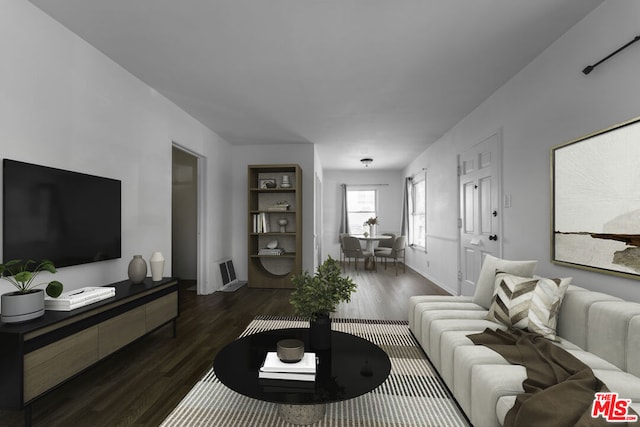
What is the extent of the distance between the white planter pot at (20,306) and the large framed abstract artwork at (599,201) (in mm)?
3558

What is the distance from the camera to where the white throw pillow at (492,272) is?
248 centimetres

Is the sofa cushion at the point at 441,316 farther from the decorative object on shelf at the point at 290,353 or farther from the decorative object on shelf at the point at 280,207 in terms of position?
the decorative object on shelf at the point at 280,207

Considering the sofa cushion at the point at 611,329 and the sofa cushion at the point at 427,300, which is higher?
the sofa cushion at the point at 611,329

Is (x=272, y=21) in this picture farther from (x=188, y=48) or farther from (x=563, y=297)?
(x=563, y=297)

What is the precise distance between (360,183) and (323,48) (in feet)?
22.0

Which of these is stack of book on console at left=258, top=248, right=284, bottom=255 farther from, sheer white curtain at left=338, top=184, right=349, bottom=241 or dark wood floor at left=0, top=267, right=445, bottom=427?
sheer white curtain at left=338, top=184, right=349, bottom=241

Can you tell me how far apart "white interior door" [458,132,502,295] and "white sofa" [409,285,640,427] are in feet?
5.35

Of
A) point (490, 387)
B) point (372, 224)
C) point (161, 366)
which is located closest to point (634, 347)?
point (490, 387)

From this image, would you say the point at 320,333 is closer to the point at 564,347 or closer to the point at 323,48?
the point at 564,347

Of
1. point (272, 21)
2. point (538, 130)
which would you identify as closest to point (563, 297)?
point (538, 130)

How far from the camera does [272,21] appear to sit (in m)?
2.43

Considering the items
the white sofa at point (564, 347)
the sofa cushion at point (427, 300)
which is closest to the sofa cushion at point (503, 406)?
the white sofa at point (564, 347)

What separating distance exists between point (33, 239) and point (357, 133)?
441 centimetres

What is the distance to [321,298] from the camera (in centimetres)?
204
